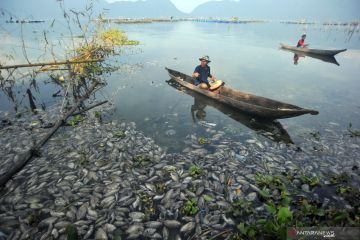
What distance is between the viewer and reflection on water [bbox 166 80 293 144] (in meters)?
11.1

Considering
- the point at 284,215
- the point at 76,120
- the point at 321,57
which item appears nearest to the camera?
the point at 284,215

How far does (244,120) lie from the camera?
12594 millimetres

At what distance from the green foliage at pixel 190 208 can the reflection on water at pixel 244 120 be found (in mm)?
5937

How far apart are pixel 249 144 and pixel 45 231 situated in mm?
7934

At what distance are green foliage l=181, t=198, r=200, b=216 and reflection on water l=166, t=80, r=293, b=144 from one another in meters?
5.94

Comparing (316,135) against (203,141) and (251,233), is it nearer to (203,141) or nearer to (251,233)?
(203,141)

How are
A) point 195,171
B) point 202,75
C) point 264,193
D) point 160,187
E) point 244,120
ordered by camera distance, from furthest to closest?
point 202,75 < point 244,120 < point 195,171 < point 160,187 < point 264,193

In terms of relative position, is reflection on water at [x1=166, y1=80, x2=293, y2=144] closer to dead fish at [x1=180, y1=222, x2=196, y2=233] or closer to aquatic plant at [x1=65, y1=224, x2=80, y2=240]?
dead fish at [x1=180, y1=222, x2=196, y2=233]

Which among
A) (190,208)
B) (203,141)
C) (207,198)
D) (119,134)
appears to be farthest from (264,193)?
(119,134)

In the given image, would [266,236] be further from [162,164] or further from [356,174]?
[356,174]

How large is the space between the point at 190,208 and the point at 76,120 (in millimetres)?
7975

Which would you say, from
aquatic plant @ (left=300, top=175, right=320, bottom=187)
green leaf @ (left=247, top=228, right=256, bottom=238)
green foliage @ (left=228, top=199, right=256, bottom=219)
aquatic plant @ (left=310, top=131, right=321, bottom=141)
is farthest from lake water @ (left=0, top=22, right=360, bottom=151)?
green leaf @ (left=247, top=228, right=256, bottom=238)

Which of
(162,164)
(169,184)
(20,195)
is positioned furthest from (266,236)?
(20,195)

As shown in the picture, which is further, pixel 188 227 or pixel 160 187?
pixel 160 187
